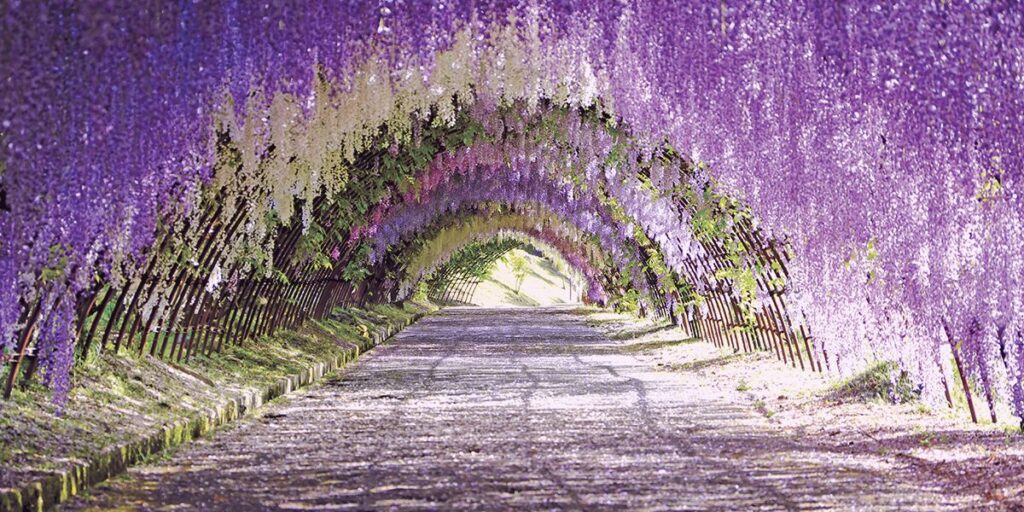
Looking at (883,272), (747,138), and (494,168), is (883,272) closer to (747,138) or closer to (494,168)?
(747,138)

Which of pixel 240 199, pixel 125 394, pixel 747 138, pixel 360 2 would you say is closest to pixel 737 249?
pixel 240 199

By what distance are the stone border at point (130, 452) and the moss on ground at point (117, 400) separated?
58mm

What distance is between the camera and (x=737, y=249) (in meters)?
14.1

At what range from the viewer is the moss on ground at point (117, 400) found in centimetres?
629

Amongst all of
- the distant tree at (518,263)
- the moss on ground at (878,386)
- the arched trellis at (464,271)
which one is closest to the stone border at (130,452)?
the moss on ground at (878,386)

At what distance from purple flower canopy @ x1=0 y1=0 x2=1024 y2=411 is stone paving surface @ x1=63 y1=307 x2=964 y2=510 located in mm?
1119

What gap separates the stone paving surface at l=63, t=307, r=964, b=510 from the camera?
575 cm

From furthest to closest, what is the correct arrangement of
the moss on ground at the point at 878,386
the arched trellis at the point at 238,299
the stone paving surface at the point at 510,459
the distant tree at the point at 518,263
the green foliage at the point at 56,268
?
the distant tree at the point at 518,263 → the arched trellis at the point at 238,299 → the moss on ground at the point at 878,386 → the green foliage at the point at 56,268 → the stone paving surface at the point at 510,459

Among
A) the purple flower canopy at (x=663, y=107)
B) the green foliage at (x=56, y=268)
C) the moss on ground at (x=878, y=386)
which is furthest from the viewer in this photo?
the moss on ground at (x=878, y=386)

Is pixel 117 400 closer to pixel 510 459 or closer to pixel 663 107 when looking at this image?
pixel 510 459

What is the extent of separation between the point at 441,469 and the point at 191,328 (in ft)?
19.2

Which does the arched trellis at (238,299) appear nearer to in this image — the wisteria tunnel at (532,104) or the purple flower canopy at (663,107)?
the wisteria tunnel at (532,104)

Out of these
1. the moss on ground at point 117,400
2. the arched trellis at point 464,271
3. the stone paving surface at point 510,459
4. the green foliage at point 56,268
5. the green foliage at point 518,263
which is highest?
the green foliage at point 518,263

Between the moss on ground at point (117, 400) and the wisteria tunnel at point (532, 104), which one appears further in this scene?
the moss on ground at point (117, 400)
